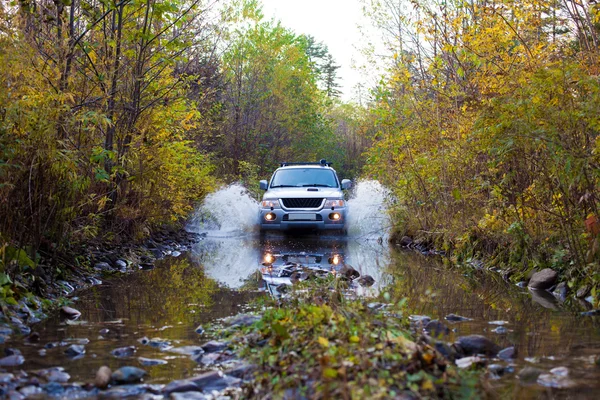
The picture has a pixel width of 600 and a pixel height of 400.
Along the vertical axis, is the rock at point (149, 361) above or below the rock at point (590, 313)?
above

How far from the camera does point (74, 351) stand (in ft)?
15.2

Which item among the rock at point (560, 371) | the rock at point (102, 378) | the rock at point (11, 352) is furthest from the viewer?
the rock at point (11, 352)

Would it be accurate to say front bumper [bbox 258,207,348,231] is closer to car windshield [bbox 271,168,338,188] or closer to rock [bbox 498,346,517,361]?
car windshield [bbox 271,168,338,188]

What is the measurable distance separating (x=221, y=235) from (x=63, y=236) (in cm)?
1114

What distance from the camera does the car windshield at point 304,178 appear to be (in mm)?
17250

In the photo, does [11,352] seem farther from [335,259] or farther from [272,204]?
[272,204]

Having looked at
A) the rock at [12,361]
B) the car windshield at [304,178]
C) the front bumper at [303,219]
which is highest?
the car windshield at [304,178]

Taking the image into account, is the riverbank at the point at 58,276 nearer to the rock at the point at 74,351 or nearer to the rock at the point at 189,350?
the rock at the point at 74,351

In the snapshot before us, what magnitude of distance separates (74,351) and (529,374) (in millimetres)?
2953

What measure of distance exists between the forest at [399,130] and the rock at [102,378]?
2682 mm

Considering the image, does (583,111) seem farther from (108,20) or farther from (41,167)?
(108,20)

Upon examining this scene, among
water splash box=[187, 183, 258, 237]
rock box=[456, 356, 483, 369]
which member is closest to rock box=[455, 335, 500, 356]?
rock box=[456, 356, 483, 369]

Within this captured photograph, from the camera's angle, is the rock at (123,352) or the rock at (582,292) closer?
the rock at (123,352)

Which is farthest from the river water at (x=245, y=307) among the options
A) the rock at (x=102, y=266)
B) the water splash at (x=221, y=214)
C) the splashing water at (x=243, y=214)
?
the water splash at (x=221, y=214)
